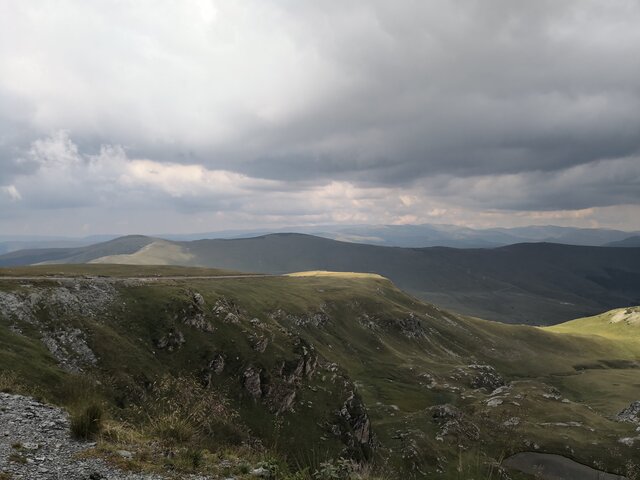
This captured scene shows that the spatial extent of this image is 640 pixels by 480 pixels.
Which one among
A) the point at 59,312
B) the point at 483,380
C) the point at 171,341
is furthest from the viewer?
the point at 483,380

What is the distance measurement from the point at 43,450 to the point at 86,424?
5.56ft

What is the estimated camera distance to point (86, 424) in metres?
17.8

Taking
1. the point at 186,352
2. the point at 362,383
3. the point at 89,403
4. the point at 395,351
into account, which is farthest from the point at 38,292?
the point at 395,351

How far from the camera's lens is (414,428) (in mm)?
107625

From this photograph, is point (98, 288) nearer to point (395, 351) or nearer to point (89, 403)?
point (89, 403)

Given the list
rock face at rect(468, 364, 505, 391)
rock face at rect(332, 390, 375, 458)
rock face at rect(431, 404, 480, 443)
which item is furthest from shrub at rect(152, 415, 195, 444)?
rock face at rect(468, 364, 505, 391)

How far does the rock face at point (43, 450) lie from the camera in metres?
14.8

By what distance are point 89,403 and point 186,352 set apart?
65838mm

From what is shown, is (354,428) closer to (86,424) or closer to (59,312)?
(59,312)

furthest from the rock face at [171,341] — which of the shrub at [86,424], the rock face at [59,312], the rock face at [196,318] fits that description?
the shrub at [86,424]

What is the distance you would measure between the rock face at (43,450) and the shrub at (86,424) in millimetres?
402

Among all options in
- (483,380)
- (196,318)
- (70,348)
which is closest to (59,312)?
(70,348)

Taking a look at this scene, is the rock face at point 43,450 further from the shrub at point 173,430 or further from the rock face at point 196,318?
the rock face at point 196,318

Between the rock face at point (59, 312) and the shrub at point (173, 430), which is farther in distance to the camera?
the rock face at point (59, 312)
